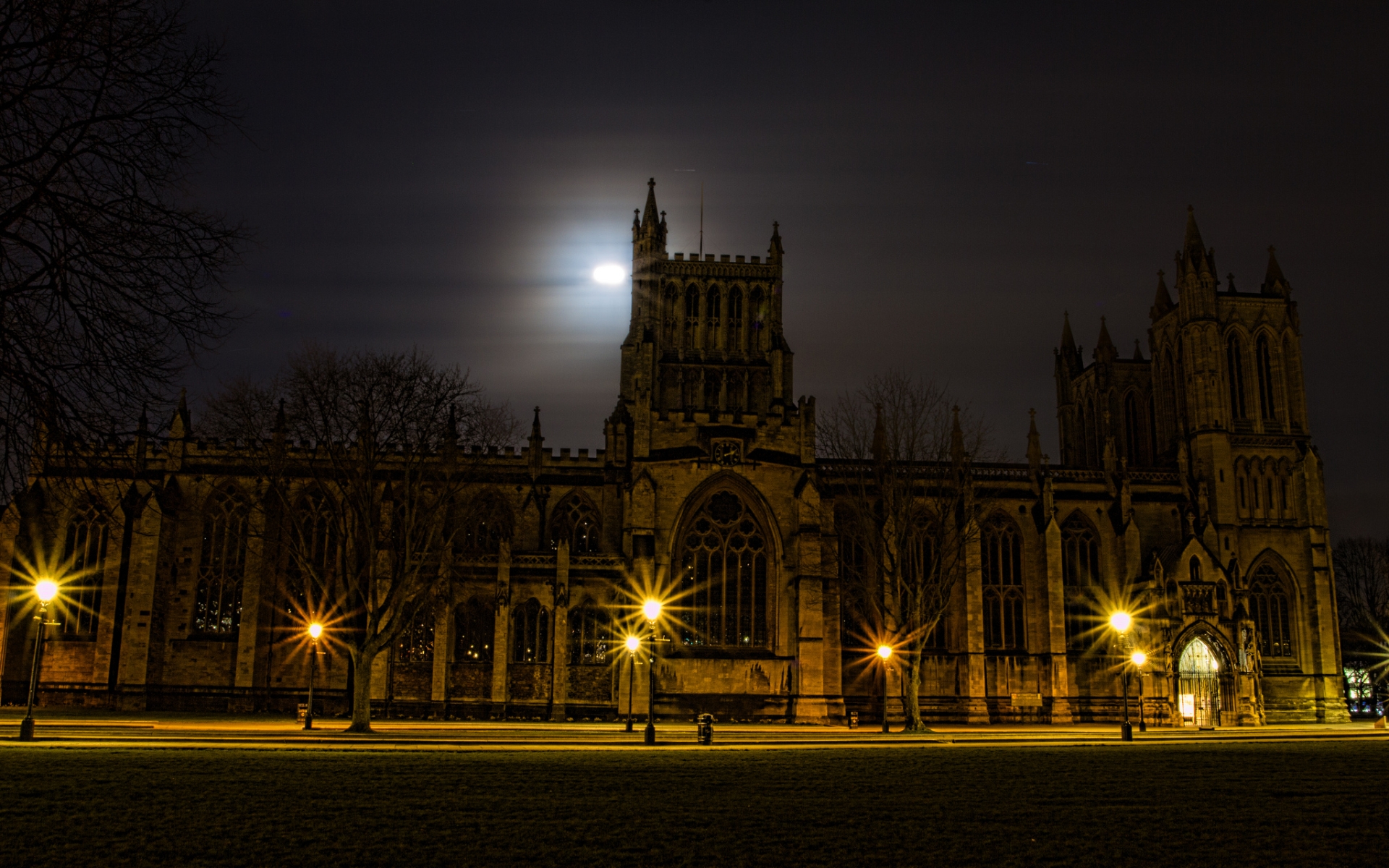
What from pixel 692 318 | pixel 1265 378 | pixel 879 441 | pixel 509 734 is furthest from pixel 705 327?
pixel 509 734

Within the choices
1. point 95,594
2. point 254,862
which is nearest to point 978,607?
point 95,594

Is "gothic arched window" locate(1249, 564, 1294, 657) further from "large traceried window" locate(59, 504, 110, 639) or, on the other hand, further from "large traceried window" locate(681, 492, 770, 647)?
"large traceried window" locate(59, 504, 110, 639)

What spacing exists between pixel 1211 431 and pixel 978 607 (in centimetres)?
1774

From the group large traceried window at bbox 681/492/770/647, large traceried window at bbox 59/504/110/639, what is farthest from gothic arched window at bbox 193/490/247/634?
large traceried window at bbox 681/492/770/647

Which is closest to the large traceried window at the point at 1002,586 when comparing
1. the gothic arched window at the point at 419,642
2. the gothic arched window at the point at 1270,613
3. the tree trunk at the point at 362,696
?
the gothic arched window at the point at 1270,613

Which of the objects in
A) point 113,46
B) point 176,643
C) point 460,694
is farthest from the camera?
point 176,643

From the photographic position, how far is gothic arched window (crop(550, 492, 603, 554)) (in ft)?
174

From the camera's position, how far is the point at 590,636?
4666cm

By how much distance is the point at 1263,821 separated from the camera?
15844mm

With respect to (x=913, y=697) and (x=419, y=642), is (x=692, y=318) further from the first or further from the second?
(x=913, y=697)

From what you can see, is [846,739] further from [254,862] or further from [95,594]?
[95,594]

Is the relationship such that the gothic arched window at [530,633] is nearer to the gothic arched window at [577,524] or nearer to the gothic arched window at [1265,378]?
the gothic arched window at [577,524]

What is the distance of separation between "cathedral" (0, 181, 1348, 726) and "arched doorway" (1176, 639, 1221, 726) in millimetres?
122

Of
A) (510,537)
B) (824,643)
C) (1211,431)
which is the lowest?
(824,643)
